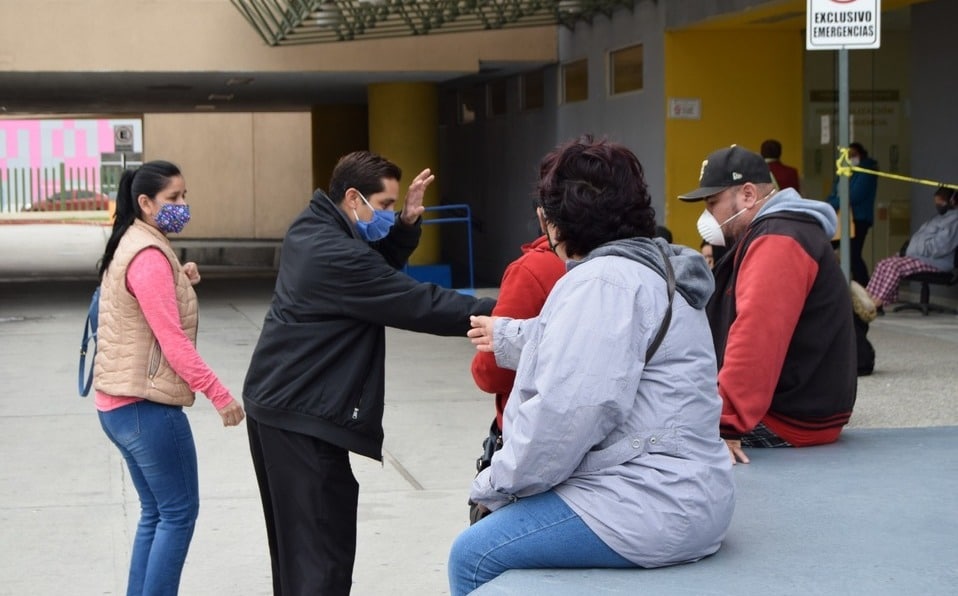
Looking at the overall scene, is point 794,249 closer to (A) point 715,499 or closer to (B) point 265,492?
(A) point 715,499

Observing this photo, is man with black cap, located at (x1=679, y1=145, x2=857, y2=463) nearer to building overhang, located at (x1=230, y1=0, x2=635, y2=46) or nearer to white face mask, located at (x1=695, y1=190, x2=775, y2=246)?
white face mask, located at (x1=695, y1=190, x2=775, y2=246)

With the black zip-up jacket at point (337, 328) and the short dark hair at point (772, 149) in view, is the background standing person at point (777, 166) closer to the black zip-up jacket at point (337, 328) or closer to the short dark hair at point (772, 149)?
the short dark hair at point (772, 149)

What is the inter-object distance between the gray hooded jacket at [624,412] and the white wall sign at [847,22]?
4.70m

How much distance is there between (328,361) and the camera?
4457 mm

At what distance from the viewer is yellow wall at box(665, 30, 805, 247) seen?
621 inches

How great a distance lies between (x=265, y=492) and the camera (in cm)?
470

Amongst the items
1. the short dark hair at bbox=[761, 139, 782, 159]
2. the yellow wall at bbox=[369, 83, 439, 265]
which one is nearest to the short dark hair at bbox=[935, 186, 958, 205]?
the short dark hair at bbox=[761, 139, 782, 159]

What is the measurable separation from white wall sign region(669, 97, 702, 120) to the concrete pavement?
11.7 ft

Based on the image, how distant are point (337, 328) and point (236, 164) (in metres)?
31.2

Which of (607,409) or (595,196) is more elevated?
(595,196)

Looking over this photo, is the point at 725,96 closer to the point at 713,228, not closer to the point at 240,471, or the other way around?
the point at 240,471

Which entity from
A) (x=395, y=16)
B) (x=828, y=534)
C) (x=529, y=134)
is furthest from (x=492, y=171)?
(x=828, y=534)

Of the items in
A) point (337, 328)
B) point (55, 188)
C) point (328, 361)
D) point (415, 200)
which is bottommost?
point (328, 361)

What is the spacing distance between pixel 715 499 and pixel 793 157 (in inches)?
520
